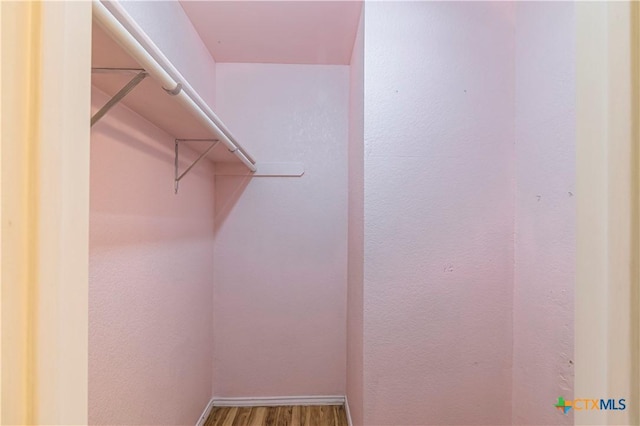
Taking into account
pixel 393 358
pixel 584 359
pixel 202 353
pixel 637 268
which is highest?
pixel 637 268

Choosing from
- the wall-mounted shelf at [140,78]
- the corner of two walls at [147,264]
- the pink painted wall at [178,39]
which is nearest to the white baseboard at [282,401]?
the corner of two walls at [147,264]

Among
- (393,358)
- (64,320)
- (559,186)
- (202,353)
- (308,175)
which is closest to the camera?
(64,320)

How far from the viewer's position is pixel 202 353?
1.85 metres

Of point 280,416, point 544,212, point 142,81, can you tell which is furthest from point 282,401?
point 142,81

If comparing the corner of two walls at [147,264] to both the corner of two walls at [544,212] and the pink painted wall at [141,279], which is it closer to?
the pink painted wall at [141,279]

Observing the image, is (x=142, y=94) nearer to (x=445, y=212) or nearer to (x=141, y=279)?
(x=141, y=279)

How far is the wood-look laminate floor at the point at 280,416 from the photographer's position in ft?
6.10

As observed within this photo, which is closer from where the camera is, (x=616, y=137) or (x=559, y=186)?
(x=616, y=137)

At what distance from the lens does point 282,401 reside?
2.04 metres

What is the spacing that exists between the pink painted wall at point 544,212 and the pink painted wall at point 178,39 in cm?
147

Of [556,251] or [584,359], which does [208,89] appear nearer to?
[556,251]

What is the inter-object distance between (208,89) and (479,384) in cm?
211

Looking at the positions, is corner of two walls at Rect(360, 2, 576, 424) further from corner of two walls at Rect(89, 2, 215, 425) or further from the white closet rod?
corner of two walls at Rect(89, 2, 215, 425)

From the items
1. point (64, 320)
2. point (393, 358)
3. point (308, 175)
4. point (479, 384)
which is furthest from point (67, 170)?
point (308, 175)
